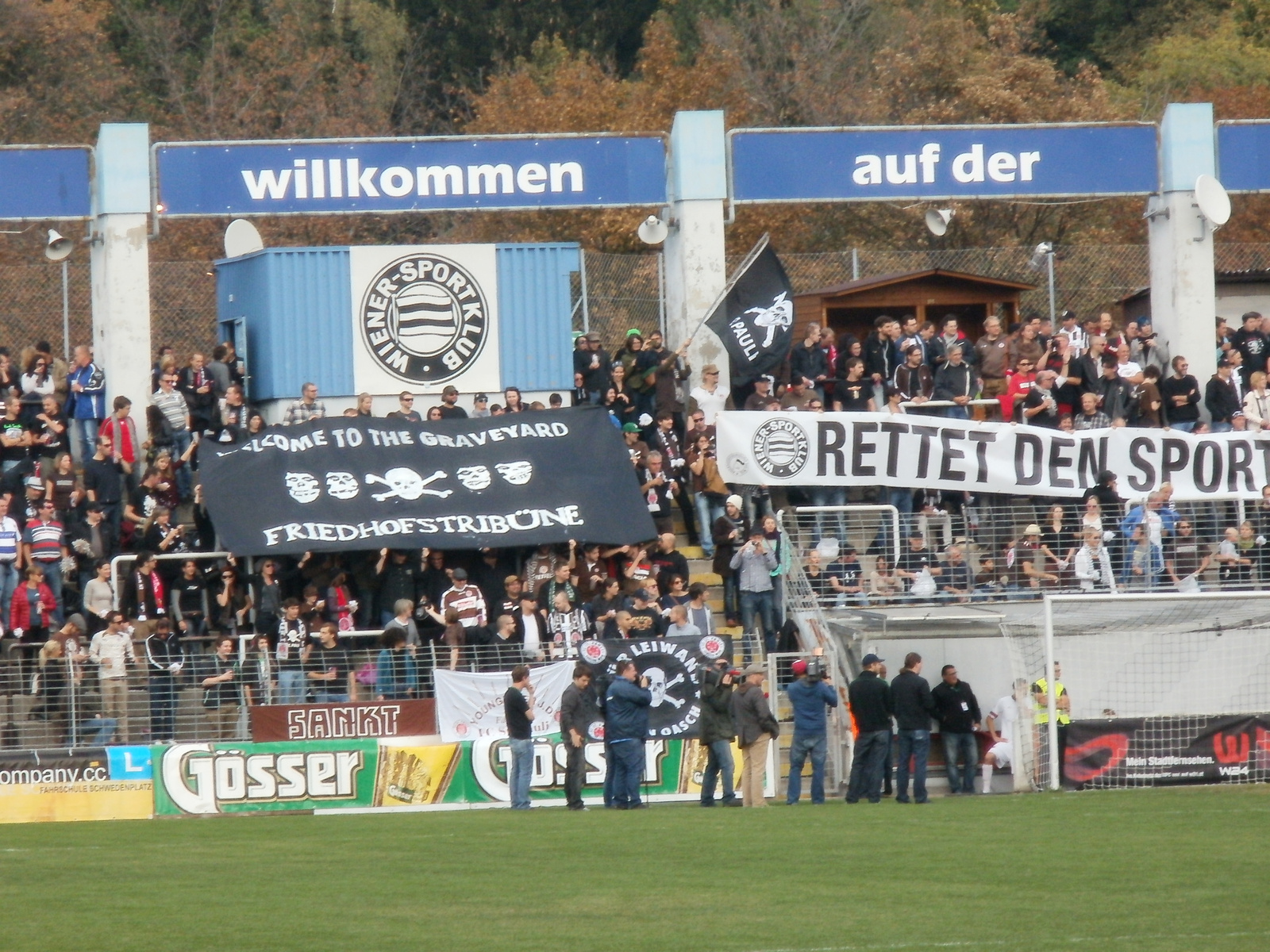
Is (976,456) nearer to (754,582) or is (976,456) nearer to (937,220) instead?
(754,582)

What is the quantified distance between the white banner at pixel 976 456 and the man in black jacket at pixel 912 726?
16.2 feet

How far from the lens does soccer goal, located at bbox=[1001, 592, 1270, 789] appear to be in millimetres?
20859

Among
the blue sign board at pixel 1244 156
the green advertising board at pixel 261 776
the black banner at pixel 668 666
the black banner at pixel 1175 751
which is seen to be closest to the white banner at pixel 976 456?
the black banner at pixel 668 666

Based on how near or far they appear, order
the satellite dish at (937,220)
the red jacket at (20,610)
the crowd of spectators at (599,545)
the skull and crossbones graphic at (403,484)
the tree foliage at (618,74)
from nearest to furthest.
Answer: the red jacket at (20,610), the crowd of spectators at (599,545), the skull and crossbones graphic at (403,484), the satellite dish at (937,220), the tree foliage at (618,74)

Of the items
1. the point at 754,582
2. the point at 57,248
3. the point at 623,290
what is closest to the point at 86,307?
the point at 623,290

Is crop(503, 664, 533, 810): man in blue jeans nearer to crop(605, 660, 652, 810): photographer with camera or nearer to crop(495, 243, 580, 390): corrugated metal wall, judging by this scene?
crop(605, 660, 652, 810): photographer with camera

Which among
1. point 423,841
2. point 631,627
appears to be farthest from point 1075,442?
point 423,841

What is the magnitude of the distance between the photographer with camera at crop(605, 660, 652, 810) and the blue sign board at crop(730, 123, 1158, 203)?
9.32 metres

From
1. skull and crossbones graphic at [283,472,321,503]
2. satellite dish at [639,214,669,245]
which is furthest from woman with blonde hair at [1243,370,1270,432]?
skull and crossbones graphic at [283,472,321,503]

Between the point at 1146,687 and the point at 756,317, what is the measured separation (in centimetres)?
664

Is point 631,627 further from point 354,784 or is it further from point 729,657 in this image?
point 354,784

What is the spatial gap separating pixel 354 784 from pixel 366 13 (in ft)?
126

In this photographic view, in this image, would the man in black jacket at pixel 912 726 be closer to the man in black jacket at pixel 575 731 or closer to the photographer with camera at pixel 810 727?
the photographer with camera at pixel 810 727

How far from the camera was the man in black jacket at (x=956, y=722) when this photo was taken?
21234 millimetres
